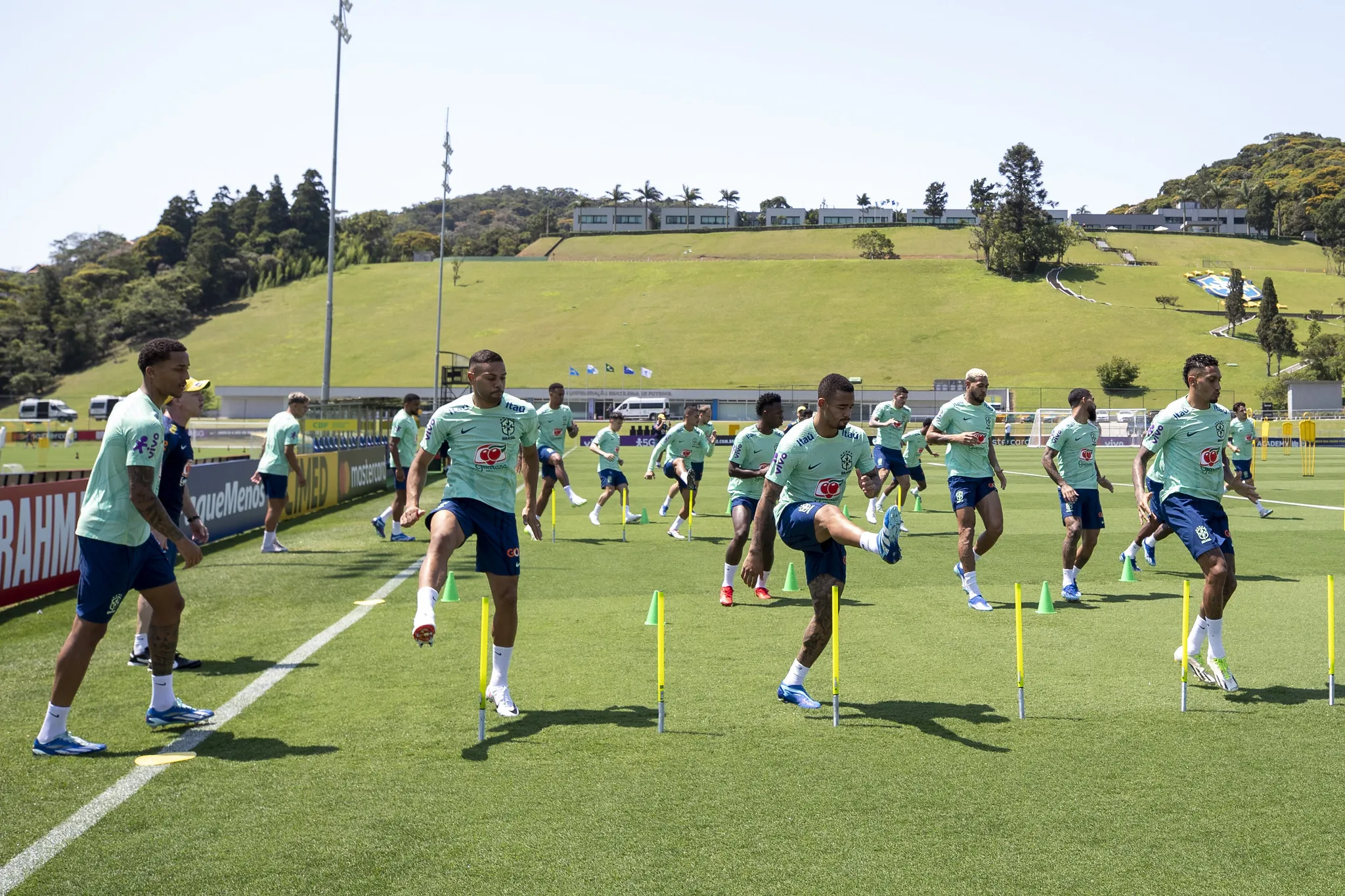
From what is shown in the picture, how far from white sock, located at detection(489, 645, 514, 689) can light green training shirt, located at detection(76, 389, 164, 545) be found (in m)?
2.13

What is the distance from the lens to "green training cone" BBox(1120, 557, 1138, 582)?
12703 mm

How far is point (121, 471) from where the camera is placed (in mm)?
6043

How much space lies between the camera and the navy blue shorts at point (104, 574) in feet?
19.4

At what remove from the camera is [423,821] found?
4.83m

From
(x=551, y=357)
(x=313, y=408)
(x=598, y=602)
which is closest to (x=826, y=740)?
(x=598, y=602)

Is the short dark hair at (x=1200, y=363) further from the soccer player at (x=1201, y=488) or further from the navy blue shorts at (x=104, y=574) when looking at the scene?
the navy blue shorts at (x=104, y=574)

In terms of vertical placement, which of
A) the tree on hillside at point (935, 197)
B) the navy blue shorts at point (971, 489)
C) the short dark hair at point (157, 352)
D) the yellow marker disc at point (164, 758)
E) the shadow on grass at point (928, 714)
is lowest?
the yellow marker disc at point (164, 758)

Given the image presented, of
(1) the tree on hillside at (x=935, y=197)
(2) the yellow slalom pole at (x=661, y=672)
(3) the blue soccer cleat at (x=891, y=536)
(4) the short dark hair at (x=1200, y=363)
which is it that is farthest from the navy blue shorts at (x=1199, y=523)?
(1) the tree on hillside at (x=935, y=197)

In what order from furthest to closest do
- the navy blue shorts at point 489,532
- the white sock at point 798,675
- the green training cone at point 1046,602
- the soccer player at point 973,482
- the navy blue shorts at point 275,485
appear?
the navy blue shorts at point 275,485 < the soccer player at point 973,482 < the green training cone at point 1046,602 < the white sock at point 798,675 < the navy blue shorts at point 489,532

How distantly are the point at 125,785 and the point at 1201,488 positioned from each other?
7031 mm

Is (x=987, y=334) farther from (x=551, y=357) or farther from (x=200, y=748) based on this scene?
(x=200, y=748)

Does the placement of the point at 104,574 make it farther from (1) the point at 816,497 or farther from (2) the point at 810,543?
(1) the point at 816,497

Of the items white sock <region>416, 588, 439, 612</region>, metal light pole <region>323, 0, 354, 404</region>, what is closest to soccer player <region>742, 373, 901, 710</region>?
white sock <region>416, 588, 439, 612</region>

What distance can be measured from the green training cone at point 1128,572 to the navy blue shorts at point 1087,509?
0.92m
